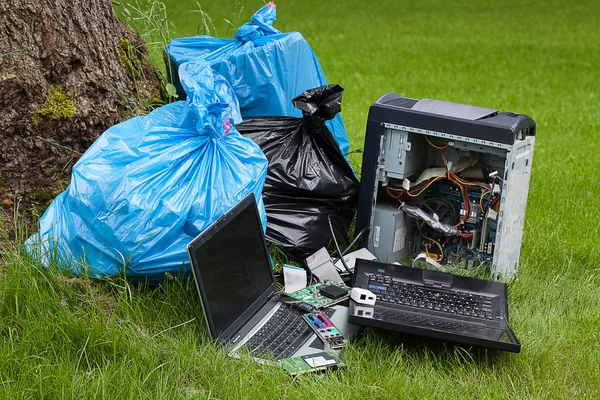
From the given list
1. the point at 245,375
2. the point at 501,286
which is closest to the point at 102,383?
the point at 245,375

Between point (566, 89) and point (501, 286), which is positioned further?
point (566, 89)

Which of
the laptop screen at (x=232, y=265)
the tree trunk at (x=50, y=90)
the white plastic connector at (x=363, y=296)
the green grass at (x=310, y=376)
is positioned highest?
the tree trunk at (x=50, y=90)

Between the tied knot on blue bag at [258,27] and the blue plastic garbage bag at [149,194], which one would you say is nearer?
the blue plastic garbage bag at [149,194]

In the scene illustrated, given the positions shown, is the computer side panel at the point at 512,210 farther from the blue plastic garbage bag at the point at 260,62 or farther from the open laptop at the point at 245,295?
the blue plastic garbage bag at the point at 260,62

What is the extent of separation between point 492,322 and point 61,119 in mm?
1982

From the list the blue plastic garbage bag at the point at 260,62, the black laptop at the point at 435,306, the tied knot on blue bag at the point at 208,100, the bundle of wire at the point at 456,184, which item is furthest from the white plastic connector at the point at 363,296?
the blue plastic garbage bag at the point at 260,62

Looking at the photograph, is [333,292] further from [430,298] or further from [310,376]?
[310,376]

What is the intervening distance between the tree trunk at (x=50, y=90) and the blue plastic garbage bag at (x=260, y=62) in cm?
56

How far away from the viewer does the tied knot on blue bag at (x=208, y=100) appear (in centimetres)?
307

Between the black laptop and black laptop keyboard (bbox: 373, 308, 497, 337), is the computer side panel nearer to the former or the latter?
the black laptop

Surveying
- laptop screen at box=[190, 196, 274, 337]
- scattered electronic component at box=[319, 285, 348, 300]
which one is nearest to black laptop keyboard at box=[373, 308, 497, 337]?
scattered electronic component at box=[319, 285, 348, 300]

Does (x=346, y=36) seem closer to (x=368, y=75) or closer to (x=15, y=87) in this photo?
(x=368, y=75)

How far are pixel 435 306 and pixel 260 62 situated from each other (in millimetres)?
1586

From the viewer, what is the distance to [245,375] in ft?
8.05
